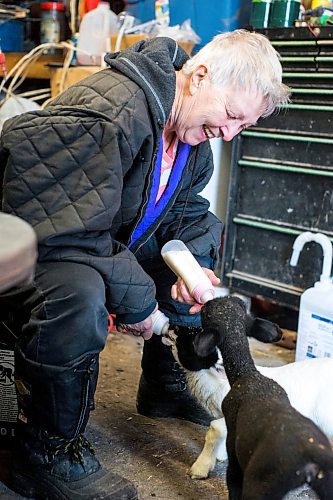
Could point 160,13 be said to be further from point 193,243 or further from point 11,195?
point 11,195

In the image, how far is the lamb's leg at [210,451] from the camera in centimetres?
143

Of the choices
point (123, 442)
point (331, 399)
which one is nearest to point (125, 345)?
point (123, 442)

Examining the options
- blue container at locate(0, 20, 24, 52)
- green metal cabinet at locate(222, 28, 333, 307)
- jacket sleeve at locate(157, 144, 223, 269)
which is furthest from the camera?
blue container at locate(0, 20, 24, 52)

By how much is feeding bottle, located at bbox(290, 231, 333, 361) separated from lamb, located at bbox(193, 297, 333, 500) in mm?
721

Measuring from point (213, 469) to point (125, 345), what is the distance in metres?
0.71

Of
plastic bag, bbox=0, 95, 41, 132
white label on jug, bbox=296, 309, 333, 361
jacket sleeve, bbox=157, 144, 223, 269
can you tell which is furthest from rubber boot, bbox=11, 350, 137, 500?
plastic bag, bbox=0, 95, 41, 132

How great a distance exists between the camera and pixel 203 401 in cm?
153

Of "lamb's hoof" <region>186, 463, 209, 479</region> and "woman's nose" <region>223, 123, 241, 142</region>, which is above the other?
"woman's nose" <region>223, 123, 241, 142</region>

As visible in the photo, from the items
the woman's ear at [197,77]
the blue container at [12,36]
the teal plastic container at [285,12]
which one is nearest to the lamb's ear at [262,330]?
the woman's ear at [197,77]

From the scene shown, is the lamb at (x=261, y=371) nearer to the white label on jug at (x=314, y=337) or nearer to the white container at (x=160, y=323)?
the white container at (x=160, y=323)

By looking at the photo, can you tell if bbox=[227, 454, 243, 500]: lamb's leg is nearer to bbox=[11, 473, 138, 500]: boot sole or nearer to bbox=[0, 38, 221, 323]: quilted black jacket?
bbox=[11, 473, 138, 500]: boot sole

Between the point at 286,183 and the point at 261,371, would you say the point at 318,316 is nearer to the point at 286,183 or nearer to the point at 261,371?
the point at 286,183

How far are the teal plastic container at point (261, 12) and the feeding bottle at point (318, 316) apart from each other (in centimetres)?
68

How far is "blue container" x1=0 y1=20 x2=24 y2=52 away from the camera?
276cm
